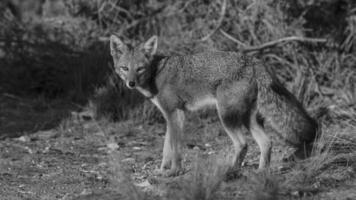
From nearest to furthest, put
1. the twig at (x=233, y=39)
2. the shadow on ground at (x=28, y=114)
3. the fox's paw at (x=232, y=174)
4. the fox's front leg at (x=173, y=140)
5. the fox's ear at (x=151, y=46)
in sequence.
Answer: the fox's paw at (x=232, y=174) < the fox's front leg at (x=173, y=140) < the fox's ear at (x=151, y=46) < the shadow on ground at (x=28, y=114) < the twig at (x=233, y=39)

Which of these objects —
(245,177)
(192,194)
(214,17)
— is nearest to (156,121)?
(214,17)

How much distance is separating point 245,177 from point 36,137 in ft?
11.9

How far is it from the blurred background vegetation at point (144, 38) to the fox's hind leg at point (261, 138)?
8.69 ft

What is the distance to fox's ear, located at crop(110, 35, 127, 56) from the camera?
6516 mm

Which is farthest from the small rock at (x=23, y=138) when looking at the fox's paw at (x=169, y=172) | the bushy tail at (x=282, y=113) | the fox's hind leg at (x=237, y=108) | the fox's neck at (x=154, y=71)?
A: the bushy tail at (x=282, y=113)

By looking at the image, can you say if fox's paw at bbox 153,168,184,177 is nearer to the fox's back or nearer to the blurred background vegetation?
the fox's back

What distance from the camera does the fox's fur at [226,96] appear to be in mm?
5730

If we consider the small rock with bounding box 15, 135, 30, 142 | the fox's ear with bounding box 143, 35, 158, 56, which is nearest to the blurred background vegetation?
the small rock with bounding box 15, 135, 30, 142

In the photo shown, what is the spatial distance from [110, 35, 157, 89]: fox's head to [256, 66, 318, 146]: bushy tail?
1253 millimetres

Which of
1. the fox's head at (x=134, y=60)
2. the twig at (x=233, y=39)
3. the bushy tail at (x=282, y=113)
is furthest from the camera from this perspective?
the twig at (x=233, y=39)

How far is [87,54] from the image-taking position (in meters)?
9.53

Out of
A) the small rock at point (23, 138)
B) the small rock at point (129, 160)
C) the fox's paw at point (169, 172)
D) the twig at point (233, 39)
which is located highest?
the twig at point (233, 39)

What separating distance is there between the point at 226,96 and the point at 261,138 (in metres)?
0.54

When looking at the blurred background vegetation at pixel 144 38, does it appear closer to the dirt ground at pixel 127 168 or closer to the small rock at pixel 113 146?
the dirt ground at pixel 127 168
